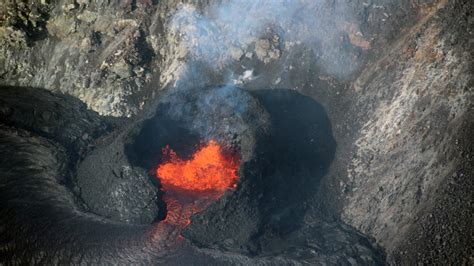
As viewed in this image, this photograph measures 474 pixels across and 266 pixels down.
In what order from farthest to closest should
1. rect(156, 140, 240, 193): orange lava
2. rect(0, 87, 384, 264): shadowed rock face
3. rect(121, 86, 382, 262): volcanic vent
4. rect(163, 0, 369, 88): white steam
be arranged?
rect(163, 0, 369, 88): white steam < rect(156, 140, 240, 193): orange lava < rect(121, 86, 382, 262): volcanic vent < rect(0, 87, 384, 264): shadowed rock face

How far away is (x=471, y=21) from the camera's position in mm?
8039

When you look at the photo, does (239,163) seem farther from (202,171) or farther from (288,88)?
(288,88)

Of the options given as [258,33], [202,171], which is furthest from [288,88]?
[202,171]

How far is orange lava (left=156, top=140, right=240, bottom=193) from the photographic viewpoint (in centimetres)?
959

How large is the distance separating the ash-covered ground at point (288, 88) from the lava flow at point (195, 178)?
56 cm

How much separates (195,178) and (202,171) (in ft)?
0.82

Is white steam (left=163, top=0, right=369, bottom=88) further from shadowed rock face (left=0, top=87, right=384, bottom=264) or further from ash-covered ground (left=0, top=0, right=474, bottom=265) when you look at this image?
shadowed rock face (left=0, top=87, right=384, bottom=264)


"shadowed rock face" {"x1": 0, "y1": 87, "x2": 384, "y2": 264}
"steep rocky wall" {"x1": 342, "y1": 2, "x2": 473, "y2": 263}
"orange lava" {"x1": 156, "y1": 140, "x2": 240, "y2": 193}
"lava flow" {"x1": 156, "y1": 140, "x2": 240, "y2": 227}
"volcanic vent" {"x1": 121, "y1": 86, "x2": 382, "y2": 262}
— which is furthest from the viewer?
"orange lava" {"x1": 156, "y1": 140, "x2": 240, "y2": 193}

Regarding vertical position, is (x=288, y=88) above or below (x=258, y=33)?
below

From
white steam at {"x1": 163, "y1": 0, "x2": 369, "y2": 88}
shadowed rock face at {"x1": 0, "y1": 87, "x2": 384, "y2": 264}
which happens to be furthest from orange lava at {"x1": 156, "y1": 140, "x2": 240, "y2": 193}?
white steam at {"x1": 163, "y1": 0, "x2": 369, "y2": 88}

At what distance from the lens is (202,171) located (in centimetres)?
976

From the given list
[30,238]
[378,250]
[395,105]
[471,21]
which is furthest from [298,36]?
[30,238]

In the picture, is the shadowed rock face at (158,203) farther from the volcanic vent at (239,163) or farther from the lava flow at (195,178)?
the lava flow at (195,178)

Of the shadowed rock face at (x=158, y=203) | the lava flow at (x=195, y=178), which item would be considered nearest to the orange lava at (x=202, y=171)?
the lava flow at (x=195, y=178)
